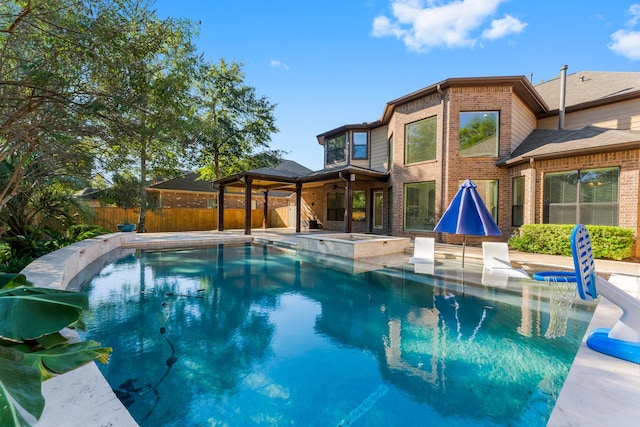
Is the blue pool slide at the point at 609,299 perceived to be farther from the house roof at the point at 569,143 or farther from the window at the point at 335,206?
the window at the point at 335,206

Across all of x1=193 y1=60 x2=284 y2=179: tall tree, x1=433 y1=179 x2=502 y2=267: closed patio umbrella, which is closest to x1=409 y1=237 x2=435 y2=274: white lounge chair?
x1=433 y1=179 x2=502 y2=267: closed patio umbrella

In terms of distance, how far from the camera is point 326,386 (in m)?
3.39

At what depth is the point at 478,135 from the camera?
1291cm

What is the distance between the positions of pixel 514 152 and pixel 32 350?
49.4 feet

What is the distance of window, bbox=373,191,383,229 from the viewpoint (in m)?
17.8

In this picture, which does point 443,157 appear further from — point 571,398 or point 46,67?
point 46,67

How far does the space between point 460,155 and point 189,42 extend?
36.7 feet

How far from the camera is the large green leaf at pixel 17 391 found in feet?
4.48

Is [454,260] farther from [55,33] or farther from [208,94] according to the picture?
[208,94]

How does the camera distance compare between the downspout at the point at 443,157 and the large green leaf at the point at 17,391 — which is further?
the downspout at the point at 443,157

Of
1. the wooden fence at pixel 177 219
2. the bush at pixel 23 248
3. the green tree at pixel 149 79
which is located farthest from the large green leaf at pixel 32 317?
the wooden fence at pixel 177 219

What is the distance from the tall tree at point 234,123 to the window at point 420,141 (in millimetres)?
10779

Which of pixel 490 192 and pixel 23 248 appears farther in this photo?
pixel 490 192

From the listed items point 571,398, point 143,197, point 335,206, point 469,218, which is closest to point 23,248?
point 143,197
